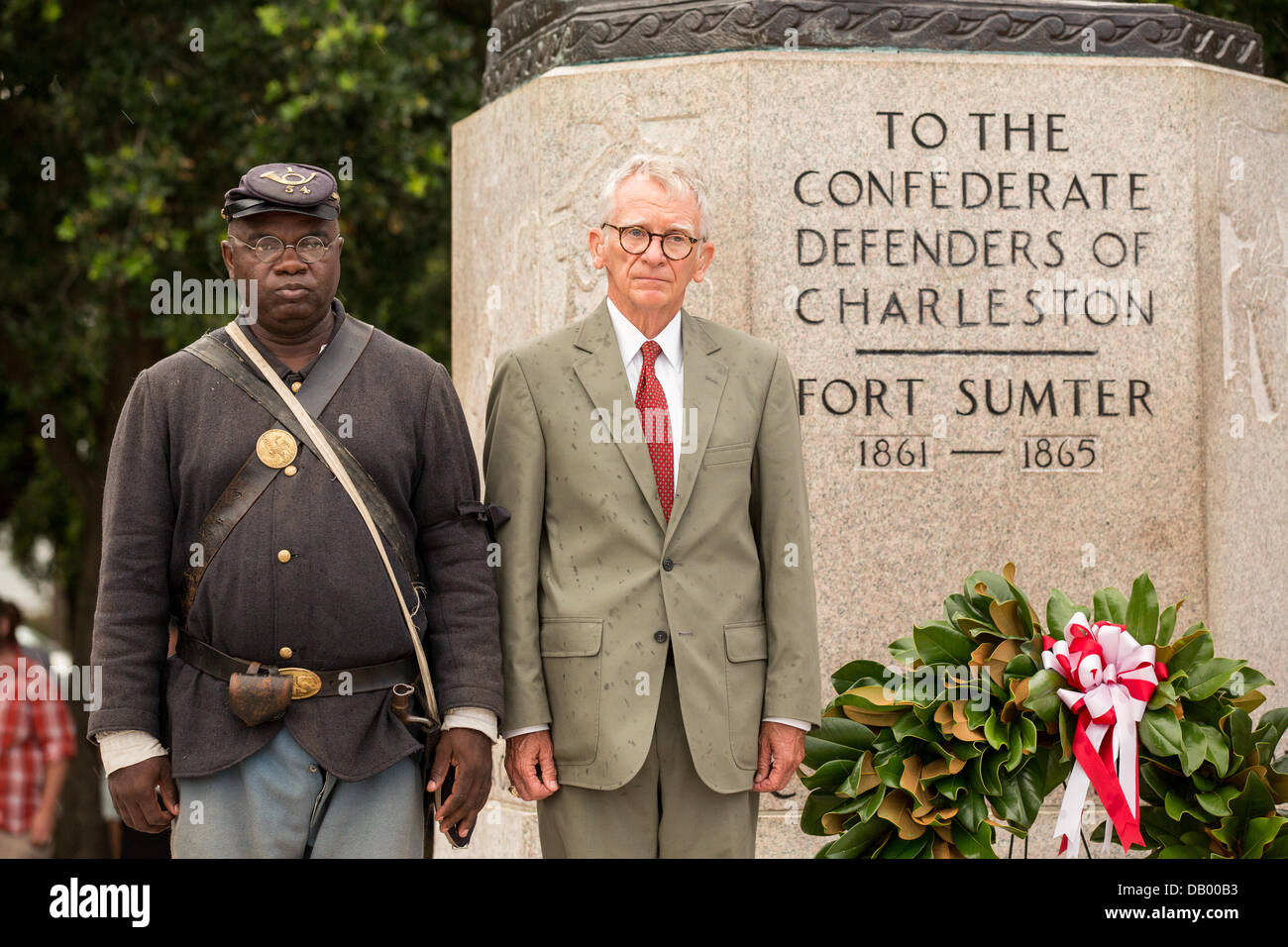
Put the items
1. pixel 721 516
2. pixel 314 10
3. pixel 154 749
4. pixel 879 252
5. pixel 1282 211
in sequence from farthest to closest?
pixel 314 10 < pixel 1282 211 < pixel 879 252 < pixel 721 516 < pixel 154 749

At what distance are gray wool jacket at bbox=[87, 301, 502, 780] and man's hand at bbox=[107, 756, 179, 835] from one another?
42mm

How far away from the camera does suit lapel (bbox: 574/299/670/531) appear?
3.75 meters

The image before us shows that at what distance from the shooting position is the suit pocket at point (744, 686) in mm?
3689

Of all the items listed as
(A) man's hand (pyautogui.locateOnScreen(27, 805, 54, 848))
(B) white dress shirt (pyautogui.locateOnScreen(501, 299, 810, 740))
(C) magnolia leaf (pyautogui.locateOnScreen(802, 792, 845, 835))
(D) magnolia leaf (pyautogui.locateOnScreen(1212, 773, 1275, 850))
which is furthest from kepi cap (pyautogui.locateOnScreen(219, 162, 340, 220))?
(A) man's hand (pyautogui.locateOnScreen(27, 805, 54, 848))

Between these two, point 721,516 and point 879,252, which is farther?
point 879,252

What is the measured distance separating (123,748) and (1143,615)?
2.50 m

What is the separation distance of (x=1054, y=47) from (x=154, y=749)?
395cm

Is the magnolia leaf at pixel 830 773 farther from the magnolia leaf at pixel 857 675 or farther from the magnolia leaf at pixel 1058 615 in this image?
the magnolia leaf at pixel 1058 615

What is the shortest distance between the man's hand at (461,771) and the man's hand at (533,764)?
18 centimetres

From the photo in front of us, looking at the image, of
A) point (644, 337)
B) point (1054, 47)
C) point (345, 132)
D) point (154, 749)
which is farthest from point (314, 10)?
point (154, 749)

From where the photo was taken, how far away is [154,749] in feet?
11.0

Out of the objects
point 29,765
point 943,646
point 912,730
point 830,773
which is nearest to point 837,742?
point 830,773

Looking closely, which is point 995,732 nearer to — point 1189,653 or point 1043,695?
point 1043,695
